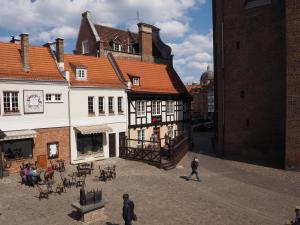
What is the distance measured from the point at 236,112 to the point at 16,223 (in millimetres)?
22140

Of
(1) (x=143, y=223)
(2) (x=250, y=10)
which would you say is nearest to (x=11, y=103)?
(1) (x=143, y=223)

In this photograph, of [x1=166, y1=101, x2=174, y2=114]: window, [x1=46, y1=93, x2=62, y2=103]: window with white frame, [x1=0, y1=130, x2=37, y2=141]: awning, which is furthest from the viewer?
[x1=166, y1=101, x2=174, y2=114]: window

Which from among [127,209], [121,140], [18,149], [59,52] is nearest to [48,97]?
[59,52]

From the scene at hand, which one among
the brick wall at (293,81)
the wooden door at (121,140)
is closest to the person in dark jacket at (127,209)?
the wooden door at (121,140)

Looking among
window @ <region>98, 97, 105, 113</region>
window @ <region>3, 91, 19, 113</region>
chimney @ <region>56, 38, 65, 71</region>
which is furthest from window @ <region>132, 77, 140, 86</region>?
window @ <region>3, 91, 19, 113</region>

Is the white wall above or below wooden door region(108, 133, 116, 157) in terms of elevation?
above

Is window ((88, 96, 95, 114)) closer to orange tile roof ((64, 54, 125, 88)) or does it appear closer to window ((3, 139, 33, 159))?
orange tile roof ((64, 54, 125, 88))

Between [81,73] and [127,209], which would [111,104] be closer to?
[81,73]

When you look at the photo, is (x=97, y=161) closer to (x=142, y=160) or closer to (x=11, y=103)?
(x=142, y=160)

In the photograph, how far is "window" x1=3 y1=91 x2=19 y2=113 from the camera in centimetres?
2167

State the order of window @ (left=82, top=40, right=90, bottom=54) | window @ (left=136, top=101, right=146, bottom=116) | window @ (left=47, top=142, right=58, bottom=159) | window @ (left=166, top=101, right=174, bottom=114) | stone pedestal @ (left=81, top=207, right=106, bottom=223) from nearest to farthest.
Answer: stone pedestal @ (left=81, top=207, right=106, bottom=223), window @ (left=47, top=142, right=58, bottom=159), window @ (left=136, top=101, right=146, bottom=116), window @ (left=166, top=101, right=174, bottom=114), window @ (left=82, top=40, right=90, bottom=54)

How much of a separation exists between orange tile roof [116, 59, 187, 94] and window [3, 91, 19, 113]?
11.1 meters

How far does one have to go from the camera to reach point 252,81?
Answer: 29.4 meters

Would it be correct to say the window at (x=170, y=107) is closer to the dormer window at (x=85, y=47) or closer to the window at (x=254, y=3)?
the window at (x=254, y=3)
